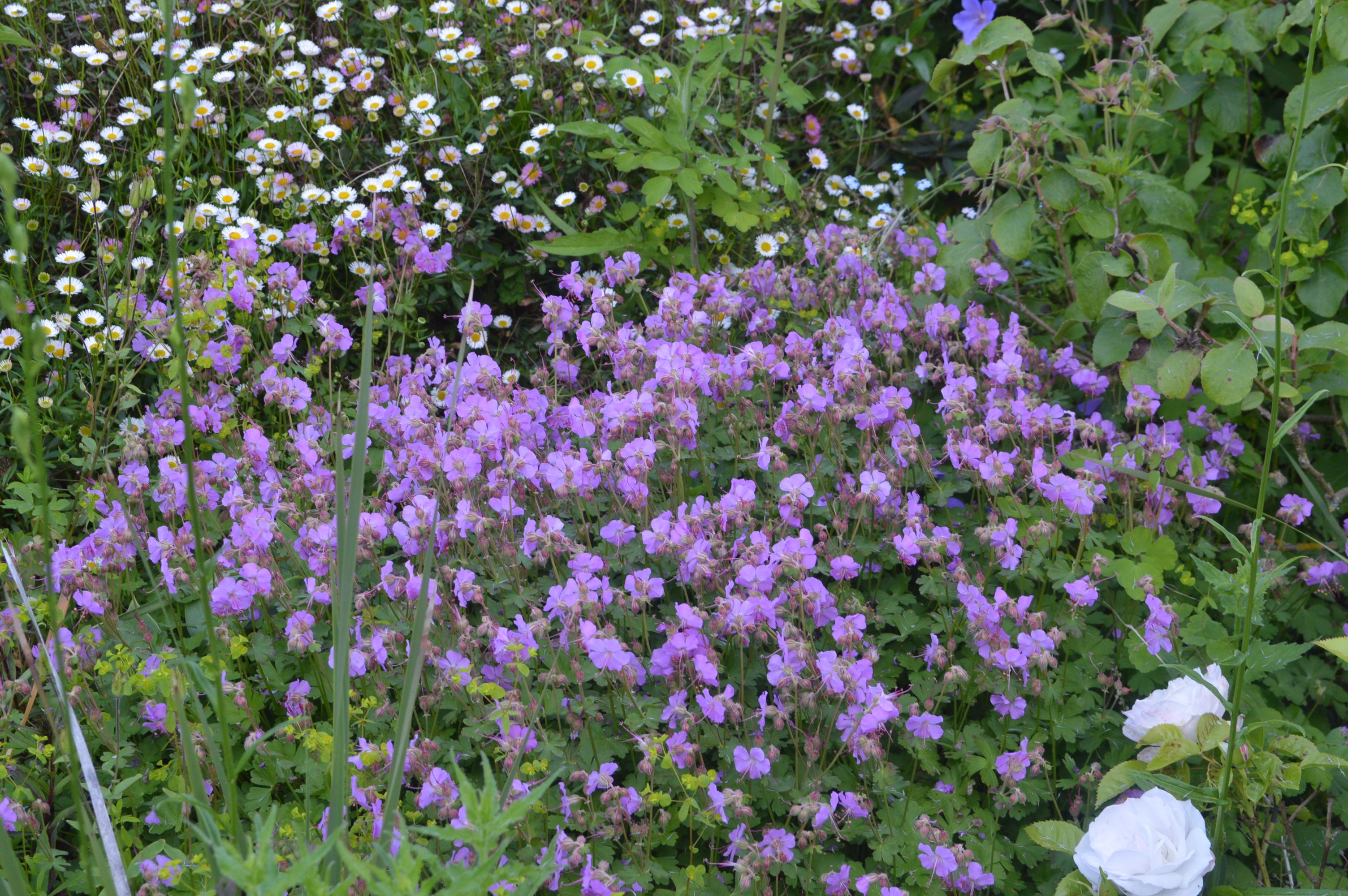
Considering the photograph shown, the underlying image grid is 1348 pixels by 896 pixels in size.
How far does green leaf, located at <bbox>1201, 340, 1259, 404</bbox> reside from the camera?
2531 millimetres

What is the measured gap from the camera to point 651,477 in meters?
2.77

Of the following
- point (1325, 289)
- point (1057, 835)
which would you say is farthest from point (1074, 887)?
point (1325, 289)

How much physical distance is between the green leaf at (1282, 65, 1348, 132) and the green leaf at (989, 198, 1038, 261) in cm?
70

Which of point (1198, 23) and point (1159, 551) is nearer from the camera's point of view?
point (1159, 551)

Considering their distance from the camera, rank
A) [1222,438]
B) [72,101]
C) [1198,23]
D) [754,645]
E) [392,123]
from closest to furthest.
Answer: [754,645] → [1222,438] → [1198,23] → [72,101] → [392,123]

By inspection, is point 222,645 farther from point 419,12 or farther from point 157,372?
point 419,12

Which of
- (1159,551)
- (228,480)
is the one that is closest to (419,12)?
→ (228,480)

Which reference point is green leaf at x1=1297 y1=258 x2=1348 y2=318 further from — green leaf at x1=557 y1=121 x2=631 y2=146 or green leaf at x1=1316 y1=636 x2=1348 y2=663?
green leaf at x1=557 y1=121 x2=631 y2=146

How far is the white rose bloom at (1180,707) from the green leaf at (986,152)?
5.27 ft

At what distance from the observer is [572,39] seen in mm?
4188

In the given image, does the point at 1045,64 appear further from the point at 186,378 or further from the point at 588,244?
the point at 186,378

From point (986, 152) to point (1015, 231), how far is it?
0.24m

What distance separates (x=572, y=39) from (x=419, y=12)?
0.65m

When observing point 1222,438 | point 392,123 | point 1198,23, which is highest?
point 1198,23
